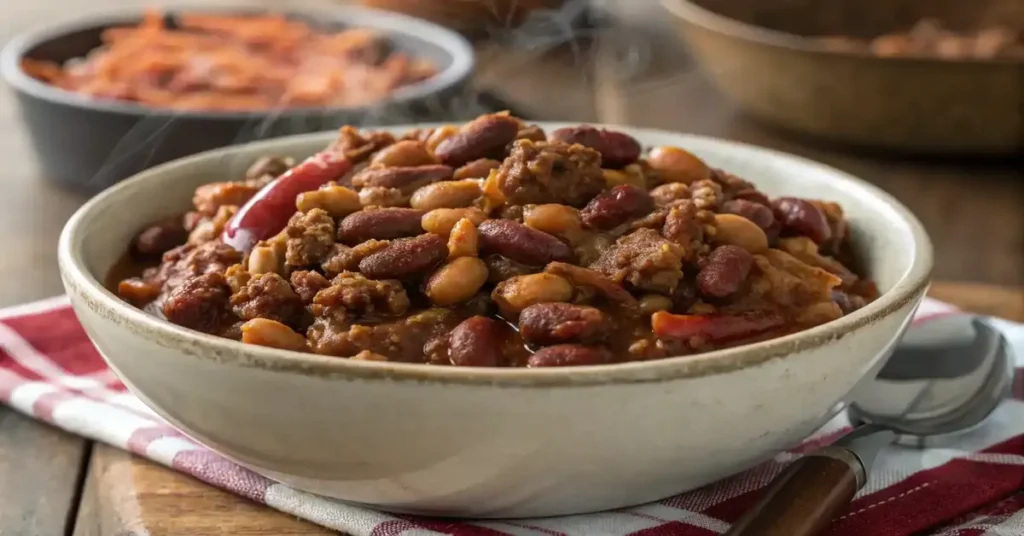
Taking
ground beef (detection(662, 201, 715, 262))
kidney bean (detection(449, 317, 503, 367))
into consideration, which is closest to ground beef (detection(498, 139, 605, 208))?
ground beef (detection(662, 201, 715, 262))

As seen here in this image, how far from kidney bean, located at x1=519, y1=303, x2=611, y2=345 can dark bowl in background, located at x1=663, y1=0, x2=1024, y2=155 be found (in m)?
1.81

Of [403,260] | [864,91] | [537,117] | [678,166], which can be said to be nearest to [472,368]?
[403,260]

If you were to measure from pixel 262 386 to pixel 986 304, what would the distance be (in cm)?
144

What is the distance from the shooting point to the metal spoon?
1.28 m

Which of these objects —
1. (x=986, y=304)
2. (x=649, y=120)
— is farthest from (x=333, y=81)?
(x=986, y=304)

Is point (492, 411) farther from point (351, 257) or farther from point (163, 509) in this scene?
point (163, 509)

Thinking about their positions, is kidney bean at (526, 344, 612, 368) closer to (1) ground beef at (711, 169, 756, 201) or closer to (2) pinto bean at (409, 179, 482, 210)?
(2) pinto bean at (409, 179, 482, 210)

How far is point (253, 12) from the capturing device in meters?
3.74

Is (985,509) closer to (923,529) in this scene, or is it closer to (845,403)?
(923,529)

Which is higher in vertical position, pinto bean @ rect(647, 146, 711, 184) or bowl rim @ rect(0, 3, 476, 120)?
pinto bean @ rect(647, 146, 711, 184)

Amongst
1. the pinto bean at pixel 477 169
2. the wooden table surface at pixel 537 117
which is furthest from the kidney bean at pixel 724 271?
the wooden table surface at pixel 537 117

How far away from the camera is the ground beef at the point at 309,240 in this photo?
145 centimetres

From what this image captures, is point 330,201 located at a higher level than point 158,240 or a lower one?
higher

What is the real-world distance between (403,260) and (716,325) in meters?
0.37
